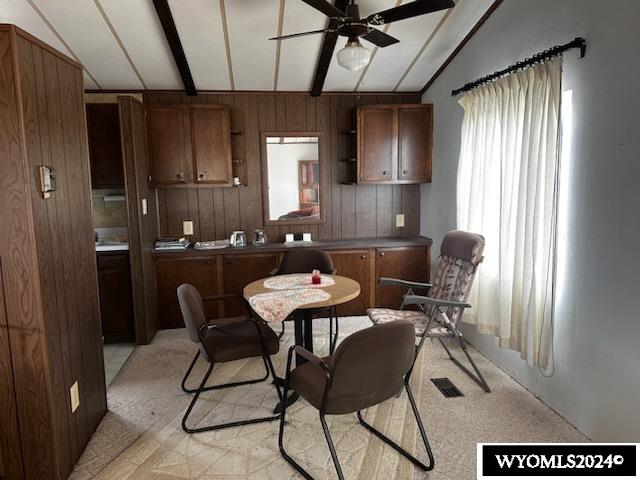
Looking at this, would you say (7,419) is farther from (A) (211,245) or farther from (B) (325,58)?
(B) (325,58)

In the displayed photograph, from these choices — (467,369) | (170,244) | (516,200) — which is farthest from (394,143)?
(170,244)

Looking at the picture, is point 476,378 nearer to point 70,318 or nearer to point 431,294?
point 431,294

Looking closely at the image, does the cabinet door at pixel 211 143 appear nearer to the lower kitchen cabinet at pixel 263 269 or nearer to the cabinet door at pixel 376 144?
the lower kitchen cabinet at pixel 263 269

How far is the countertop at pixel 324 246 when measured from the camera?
14.2ft

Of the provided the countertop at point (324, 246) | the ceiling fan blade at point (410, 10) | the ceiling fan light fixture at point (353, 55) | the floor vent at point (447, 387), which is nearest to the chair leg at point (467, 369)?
the floor vent at point (447, 387)

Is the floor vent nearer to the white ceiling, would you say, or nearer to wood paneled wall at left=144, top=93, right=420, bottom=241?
wood paneled wall at left=144, top=93, right=420, bottom=241

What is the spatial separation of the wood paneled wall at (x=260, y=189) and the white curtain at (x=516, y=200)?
1408 millimetres

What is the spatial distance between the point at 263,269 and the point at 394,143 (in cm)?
182

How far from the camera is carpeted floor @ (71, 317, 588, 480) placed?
7.48 feet

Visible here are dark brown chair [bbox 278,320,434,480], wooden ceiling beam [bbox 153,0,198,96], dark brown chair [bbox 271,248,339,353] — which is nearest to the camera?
dark brown chair [bbox 278,320,434,480]

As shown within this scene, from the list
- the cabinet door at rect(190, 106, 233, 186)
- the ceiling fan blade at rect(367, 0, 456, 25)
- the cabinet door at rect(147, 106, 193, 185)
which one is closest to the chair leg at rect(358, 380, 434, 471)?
the ceiling fan blade at rect(367, 0, 456, 25)

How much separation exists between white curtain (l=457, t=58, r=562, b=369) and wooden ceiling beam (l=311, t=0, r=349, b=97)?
1.19 metres

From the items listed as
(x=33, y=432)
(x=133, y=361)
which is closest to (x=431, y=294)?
(x=133, y=361)

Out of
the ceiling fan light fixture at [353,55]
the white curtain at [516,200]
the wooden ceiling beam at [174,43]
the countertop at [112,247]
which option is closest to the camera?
the white curtain at [516,200]
